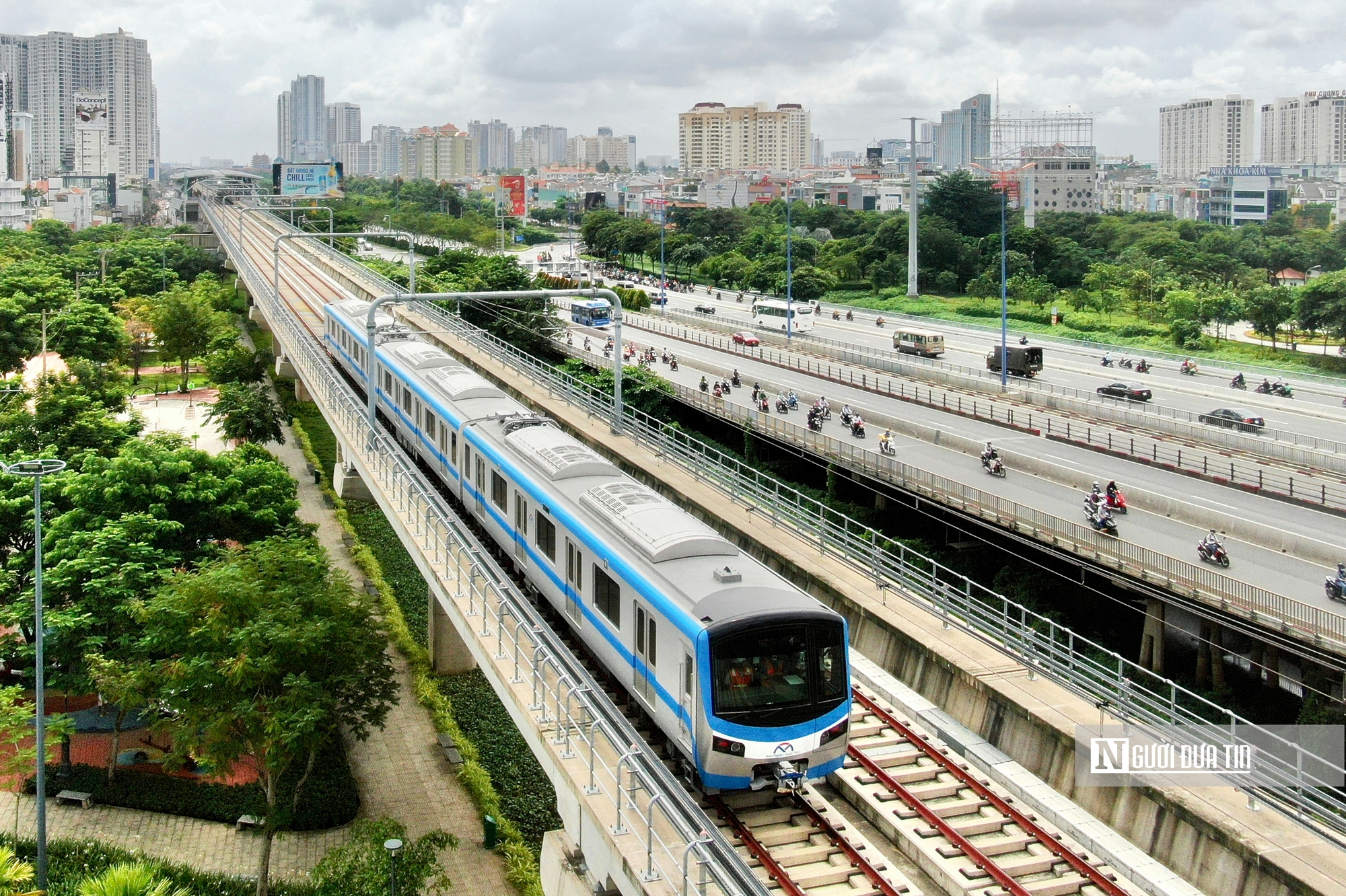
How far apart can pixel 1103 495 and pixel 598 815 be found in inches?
894

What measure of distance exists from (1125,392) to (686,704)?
3761 cm

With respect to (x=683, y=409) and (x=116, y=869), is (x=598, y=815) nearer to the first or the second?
(x=116, y=869)

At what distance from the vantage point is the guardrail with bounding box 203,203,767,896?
40.1 ft

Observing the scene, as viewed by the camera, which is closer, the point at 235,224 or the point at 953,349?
the point at 953,349

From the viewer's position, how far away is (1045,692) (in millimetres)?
16234

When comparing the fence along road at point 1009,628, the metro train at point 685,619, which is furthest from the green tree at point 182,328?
the metro train at point 685,619

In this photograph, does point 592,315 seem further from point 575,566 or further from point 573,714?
point 573,714

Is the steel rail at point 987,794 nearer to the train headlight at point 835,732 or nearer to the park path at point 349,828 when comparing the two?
the train headlight at point 835,732

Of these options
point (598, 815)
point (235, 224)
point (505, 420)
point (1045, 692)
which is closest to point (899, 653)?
point (1045, 692)

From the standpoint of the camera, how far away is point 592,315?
244 ft

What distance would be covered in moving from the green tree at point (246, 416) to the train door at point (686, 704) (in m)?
37.4

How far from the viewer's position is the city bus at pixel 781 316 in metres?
71.7

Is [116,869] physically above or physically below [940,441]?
below

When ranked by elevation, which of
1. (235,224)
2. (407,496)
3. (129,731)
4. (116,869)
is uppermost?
(235,224)
